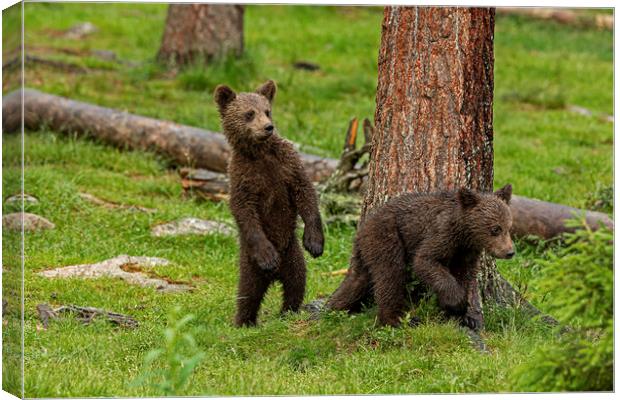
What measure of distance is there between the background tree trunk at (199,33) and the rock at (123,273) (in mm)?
7095

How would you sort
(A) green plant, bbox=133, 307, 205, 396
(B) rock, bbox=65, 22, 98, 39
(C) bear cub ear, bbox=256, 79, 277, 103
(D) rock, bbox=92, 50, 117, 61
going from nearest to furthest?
(A) green plant, bbox=133, 307, 205, 396 → (C) bear cub ear, bbox=256, 79, 277, 103 → (D) rock, bbox=92, 50, 117, 61 → (B) rock, bbox=65, 22, 98, 39

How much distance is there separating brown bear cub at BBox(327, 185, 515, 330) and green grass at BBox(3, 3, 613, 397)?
0.20 m

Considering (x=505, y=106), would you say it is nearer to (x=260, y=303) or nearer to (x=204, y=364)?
(x=260, y=303)

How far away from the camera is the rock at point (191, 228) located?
10.4 meters

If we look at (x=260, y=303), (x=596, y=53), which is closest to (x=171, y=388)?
(x=260, y=303)

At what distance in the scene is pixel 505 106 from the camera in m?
15.7

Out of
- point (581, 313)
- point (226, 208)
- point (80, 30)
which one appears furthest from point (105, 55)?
point (581, 313)

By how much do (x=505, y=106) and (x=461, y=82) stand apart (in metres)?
8.51

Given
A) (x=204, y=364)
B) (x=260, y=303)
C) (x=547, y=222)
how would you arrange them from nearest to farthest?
(x=204, y=364) < (x=260, y=303) < (x=547, y=222)

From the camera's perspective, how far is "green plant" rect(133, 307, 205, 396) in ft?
16.7

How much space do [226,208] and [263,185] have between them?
11.2ft

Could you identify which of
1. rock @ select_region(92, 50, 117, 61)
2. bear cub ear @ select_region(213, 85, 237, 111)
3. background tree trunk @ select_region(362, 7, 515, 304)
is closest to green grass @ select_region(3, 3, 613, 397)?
rock @ select_region(92, 50, 117, 61)

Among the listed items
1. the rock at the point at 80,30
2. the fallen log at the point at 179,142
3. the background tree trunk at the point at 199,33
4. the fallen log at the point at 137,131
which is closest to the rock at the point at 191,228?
the fallen log at the point at 179,142

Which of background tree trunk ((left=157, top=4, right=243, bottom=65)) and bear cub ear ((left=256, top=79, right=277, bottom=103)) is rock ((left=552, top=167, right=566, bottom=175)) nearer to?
background tree trunk ((left=157, top=4, right=243, bottom=65))
